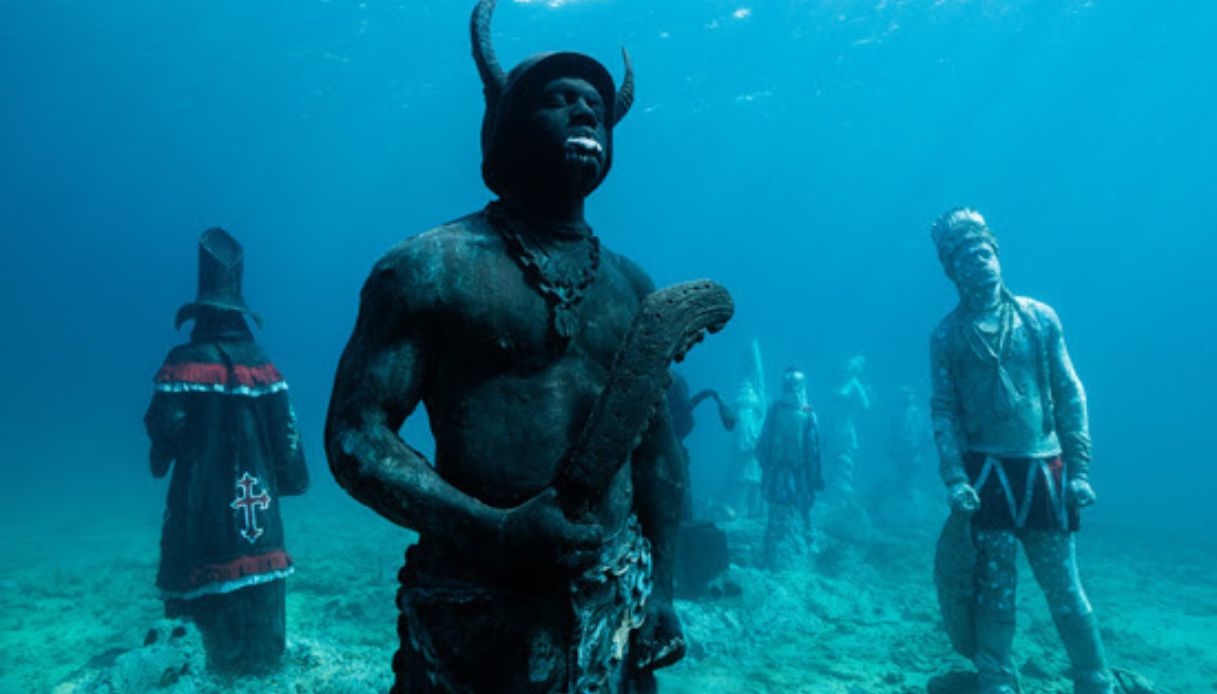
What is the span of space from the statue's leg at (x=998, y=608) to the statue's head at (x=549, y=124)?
14.5ft

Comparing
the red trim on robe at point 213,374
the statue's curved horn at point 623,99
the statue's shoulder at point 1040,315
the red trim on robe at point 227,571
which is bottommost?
the red trim on robe at point 227,571

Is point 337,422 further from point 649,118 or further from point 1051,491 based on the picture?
point 649,118

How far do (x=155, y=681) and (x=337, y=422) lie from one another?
5.91 metres

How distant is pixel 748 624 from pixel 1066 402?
16.1ft

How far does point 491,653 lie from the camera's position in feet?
4.96

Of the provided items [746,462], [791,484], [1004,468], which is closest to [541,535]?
[1004,468]

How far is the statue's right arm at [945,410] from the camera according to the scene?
4691 millimetres

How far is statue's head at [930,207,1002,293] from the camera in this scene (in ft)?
15.7

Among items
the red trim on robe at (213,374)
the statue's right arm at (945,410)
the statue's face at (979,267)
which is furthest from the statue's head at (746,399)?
the red trim on robe at (213,374)

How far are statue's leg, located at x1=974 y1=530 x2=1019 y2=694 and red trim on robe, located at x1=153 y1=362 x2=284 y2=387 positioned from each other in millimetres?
6292

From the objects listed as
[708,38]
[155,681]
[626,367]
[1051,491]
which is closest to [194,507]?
[155,681]

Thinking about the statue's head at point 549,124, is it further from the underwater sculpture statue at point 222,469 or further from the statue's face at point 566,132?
the underwater sculpture statue at point 222,469

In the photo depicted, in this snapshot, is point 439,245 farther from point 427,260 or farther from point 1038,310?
point 1038,310

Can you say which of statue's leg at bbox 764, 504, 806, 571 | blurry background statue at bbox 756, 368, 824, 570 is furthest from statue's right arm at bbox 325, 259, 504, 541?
statue's leg at bbox 764, 504, 806, 571
